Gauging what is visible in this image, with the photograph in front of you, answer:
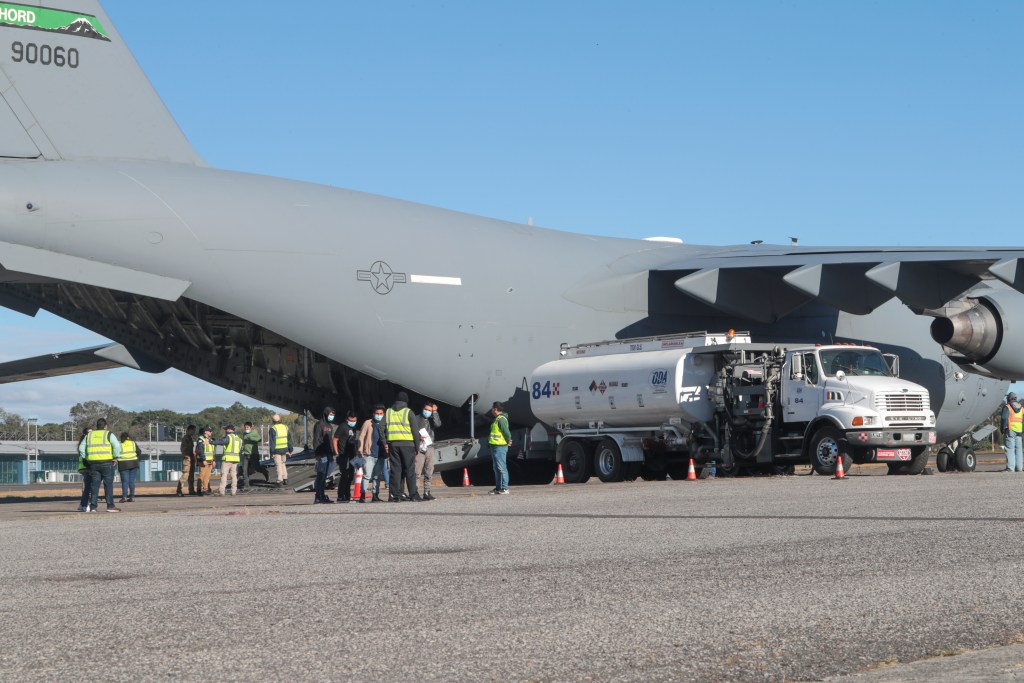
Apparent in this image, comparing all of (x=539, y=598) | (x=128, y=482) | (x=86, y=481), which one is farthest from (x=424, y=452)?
(x=539, y=598)

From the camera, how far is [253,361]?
895 inches

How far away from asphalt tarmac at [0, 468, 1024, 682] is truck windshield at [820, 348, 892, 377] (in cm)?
801

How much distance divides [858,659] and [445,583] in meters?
3.15

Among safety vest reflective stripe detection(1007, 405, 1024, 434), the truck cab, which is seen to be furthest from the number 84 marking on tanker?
safety vest reflective stripe detection(1007, 405, 1024, 434)

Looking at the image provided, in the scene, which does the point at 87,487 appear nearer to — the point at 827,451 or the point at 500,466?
the point at 500,466

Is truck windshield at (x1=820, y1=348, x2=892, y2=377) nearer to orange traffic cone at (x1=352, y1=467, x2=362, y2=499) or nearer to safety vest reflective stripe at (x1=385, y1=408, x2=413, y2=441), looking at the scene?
safety vest reflective stripe at (x1=385, y1=408, x2=413, y2=441)

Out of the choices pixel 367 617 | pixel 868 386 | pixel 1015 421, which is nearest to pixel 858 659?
pixel 367 617

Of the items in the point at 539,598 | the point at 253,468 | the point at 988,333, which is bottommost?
the point at 539,598

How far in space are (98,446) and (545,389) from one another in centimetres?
→ 885

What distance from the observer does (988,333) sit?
72.6ft

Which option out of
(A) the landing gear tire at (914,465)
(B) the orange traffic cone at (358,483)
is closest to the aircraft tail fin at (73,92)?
(B) the orange traffic cone at (358,483)

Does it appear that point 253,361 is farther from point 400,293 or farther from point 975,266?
point 975,266

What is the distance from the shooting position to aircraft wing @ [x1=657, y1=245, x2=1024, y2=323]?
69.2ft

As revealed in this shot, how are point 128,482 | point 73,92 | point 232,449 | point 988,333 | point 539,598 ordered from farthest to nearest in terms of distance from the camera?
1. point 232,449
2. point 988,333
3. point 128,482
4. point 73,92
5. point 539,598
